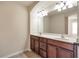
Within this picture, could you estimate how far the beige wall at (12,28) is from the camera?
14.3 ft

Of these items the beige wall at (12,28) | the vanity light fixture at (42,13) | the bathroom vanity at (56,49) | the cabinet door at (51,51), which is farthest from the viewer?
the vanity light fixture at (42,13)

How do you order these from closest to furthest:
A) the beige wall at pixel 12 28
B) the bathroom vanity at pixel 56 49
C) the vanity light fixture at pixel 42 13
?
the bathroom vanity at pixel 56 49, the beige wall at pixel 12 28, the vanity light fixture at pixel 42 13

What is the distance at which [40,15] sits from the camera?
542 cm

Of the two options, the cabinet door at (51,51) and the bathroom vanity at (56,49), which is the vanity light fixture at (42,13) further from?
the cabinet door at (51,51)

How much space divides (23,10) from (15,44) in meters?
1.63

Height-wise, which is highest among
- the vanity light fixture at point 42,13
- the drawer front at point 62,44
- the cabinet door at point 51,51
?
the vanity light fixture at point 42,13

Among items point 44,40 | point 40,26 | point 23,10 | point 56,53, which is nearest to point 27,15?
point 23,10

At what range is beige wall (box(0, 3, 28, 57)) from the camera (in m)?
4.37

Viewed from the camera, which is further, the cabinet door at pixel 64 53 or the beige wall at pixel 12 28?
the beige wall at pixel 12 28

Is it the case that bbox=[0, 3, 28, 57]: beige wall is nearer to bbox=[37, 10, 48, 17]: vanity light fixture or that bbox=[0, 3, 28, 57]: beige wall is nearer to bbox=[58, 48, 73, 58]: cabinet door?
bbox=[37, 10, 48, 17]: vanity light fixture

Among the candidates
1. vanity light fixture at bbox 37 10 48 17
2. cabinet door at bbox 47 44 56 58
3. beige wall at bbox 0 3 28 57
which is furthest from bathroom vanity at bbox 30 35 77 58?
vanity light fixture at bbox 37 10 48 17

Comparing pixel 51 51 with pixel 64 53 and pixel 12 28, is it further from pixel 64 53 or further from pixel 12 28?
pixel 12 28

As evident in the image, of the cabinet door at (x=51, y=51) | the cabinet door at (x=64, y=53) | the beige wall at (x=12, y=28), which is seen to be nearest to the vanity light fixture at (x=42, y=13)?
the beige wall at (x=12, y=28)

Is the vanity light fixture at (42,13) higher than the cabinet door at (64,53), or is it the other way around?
the vanity light fixture at (42,13)
